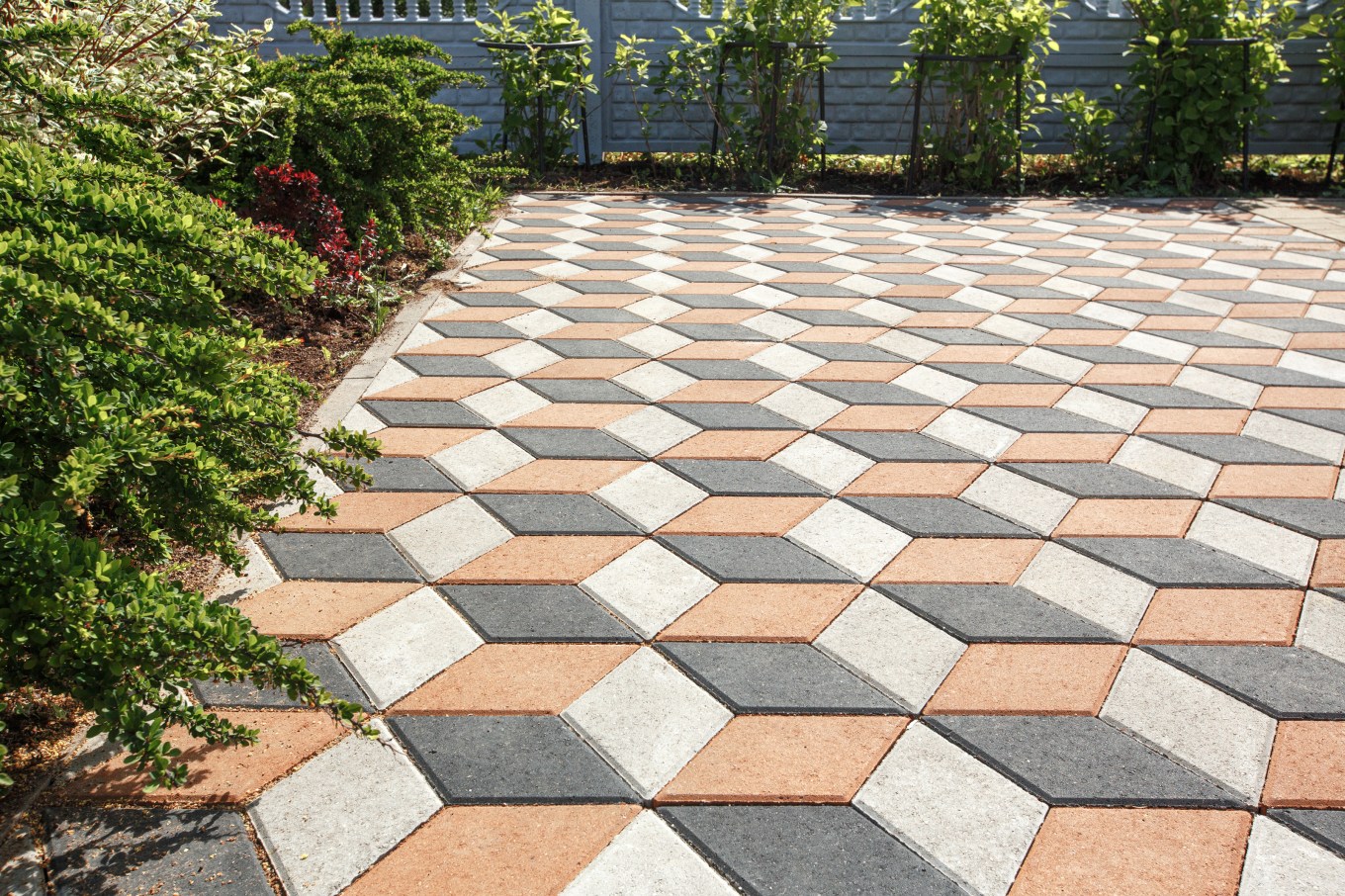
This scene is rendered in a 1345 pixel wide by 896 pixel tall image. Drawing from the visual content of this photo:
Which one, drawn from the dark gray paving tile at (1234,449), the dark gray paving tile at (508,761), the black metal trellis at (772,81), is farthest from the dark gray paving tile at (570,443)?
the black metal trellis at (772,81)

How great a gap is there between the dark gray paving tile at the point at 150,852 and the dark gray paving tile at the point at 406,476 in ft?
3.83

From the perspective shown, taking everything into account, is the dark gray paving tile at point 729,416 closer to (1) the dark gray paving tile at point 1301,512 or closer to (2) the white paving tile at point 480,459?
(2) the white paving tile at point 480,459

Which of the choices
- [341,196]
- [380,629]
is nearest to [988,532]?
[380,629]

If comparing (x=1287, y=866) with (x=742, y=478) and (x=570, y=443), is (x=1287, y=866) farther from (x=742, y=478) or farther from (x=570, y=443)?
(x=570, y=443)

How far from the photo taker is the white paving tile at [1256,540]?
2416 millimetres

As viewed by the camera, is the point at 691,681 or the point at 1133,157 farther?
the point at 1133,157

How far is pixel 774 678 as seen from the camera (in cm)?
199

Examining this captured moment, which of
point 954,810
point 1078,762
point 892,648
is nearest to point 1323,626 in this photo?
point 1078,762

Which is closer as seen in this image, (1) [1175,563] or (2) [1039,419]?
(1) [1175,563]

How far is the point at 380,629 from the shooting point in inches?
83.8

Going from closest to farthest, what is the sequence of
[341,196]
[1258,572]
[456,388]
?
[1258,572], [456,388], [341,196]

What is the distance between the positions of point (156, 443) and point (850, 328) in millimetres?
2859

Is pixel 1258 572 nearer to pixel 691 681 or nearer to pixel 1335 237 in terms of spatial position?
pixel 691 681

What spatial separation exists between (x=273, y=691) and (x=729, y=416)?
63.9 inches
